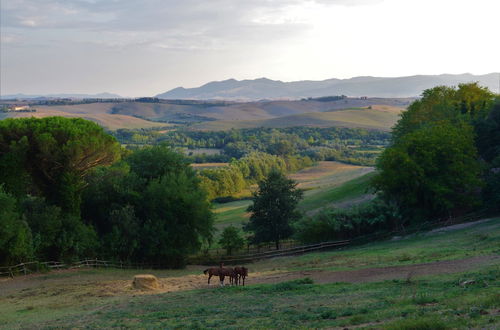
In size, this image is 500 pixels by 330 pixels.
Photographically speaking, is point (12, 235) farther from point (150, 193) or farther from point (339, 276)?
point (339, 276)

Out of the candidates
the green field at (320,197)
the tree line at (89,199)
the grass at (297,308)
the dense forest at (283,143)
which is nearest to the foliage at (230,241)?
the green field at (320,197)

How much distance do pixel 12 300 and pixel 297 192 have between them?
31312 millimetres

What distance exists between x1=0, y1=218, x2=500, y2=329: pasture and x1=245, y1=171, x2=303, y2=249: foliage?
51.3 feet

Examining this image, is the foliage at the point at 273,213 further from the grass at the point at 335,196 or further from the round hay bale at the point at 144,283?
the round hay bale at the point at 144,283

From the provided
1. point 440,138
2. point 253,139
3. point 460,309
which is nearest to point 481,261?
point 460,309

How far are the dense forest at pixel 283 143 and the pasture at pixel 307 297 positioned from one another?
101m

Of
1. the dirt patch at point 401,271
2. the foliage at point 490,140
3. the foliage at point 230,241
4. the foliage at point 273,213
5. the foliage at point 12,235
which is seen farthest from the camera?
the foliage at point 490,140

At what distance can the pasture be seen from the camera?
13867 millimetres

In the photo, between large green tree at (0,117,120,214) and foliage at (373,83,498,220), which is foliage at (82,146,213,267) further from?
foliage at (373,83,498,220)

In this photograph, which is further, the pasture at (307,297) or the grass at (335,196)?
the grass at (335,196)

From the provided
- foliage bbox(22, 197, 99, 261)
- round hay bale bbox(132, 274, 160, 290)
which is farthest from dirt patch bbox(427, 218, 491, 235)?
foliage bbox(22, 197, 99, 261)

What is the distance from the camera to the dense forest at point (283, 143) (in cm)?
14425

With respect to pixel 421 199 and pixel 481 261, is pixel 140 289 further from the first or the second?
pixel 421 199

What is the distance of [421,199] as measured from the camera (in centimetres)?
4866
